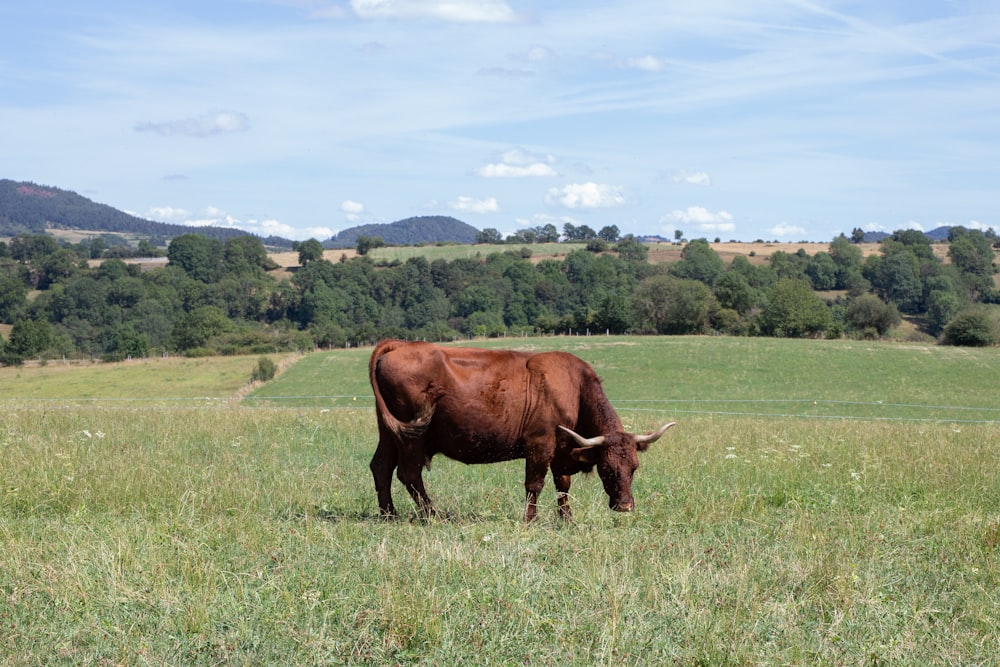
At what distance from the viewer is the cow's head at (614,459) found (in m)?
9.30

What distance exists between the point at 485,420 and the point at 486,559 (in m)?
3.13

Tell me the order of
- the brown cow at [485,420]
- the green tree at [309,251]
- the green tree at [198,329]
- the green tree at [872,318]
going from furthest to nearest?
the green tree at [309,251]
the green tree at [872,318]
the green tree at [198,329]
the brown cow at [485,420]

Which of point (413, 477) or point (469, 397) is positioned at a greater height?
point (469, 397)

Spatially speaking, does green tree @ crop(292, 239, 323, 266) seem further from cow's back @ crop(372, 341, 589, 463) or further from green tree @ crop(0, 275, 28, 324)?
cow's back @ crop(372, 341, 589, 463)

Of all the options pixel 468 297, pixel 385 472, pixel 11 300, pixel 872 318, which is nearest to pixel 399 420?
pixel 385 472

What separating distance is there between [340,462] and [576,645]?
7.46 meters

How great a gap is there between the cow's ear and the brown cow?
11mm

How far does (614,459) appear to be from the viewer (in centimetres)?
940

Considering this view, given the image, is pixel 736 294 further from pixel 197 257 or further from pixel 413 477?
pixel 413 477

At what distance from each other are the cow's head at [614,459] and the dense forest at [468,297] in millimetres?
80657

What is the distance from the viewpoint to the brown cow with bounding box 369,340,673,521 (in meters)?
9.41

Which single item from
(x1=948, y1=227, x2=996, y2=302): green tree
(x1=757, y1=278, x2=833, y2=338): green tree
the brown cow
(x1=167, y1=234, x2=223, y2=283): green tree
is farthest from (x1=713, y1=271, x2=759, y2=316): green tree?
the brown cow

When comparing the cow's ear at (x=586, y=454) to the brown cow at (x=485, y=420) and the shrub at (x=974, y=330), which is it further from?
the shrub at (x=974, y=330)

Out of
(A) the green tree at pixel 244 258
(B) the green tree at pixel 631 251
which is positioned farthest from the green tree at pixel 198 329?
(B) the green tree at pixel 631 251
